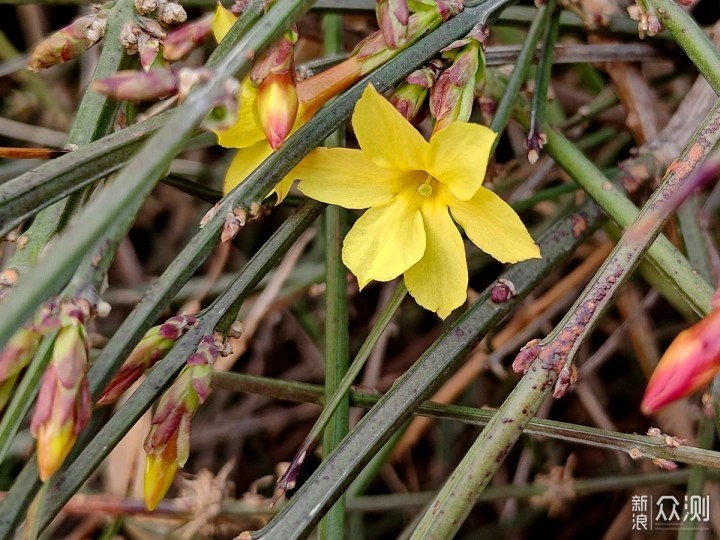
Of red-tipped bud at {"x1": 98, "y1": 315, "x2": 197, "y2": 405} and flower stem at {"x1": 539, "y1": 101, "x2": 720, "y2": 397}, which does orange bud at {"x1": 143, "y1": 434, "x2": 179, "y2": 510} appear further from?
flower stem at {"x1": 539, "y1": 101, "x2": 720, "y2": 397}

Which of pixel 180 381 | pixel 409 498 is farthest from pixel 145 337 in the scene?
pixel 409 498

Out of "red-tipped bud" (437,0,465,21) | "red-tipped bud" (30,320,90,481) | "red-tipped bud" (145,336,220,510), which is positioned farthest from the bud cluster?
"red-tipped bud" (437,0,465,21)

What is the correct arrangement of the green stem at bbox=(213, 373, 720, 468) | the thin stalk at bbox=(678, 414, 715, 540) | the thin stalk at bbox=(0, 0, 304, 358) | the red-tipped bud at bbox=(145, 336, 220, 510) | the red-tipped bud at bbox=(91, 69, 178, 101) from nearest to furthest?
the thin stalk at bbox=(0, 0, 304, 358)
the red-tipped bud at bbox=(91, 69, 178, 101)
the red-tipped bud at bbox=(145, 336, 220, 510)
the green stem at bbox=(213, 373, 720, 468)
the thin stalk at bbox=(678, 414, 715, 540)

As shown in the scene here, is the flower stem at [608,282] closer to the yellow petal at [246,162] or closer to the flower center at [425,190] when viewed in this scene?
the flower center at [425,190]

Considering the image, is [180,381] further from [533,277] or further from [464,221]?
[533,277]

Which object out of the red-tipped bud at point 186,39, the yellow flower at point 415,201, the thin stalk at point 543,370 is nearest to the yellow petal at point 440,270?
the yellow flower at point 415,201

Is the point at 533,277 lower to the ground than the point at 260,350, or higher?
lower
